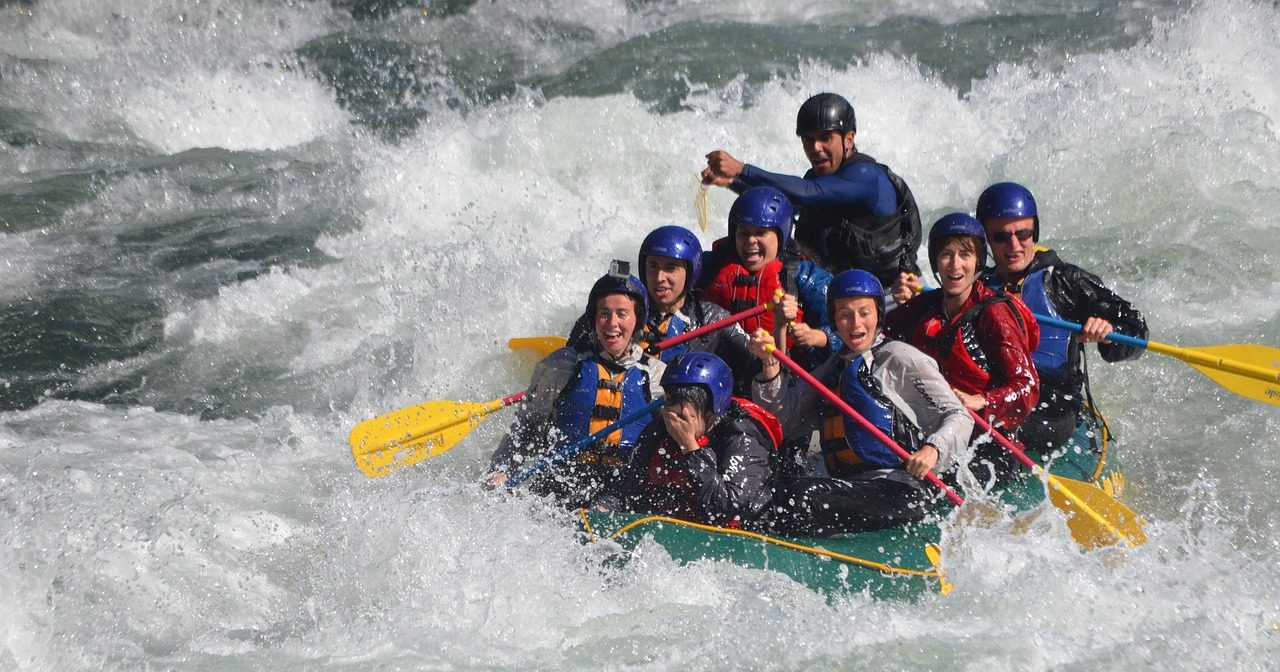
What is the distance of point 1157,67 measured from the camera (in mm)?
10164

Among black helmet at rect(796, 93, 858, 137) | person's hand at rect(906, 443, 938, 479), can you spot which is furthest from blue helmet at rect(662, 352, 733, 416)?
black helmet at rect(796, 93, 858, 137)

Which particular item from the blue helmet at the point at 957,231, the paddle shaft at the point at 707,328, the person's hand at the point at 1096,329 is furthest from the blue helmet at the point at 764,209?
the person's hand at the point at 1096,329

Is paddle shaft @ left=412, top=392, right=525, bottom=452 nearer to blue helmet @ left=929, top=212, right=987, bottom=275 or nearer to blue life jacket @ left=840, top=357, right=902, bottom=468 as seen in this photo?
blue life jacket @ left=840, top=357, right=902, bottom=468

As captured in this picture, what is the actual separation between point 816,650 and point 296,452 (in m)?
3.04

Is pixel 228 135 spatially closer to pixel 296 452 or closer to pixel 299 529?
pixel 296 452

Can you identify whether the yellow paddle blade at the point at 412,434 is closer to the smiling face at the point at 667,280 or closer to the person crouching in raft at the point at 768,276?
the smiling face at the point at 667,280

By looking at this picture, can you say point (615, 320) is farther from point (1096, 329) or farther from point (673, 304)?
point (1096, 329)

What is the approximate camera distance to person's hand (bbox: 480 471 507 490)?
491cm

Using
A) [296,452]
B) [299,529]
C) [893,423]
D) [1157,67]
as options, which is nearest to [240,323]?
[296,452]

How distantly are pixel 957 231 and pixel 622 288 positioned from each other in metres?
1.22

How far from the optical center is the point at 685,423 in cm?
448

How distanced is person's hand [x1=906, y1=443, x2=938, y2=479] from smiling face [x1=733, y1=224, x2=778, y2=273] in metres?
1.24

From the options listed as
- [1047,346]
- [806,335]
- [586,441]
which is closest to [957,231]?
[806,335]

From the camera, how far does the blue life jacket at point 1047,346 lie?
5277 mm
